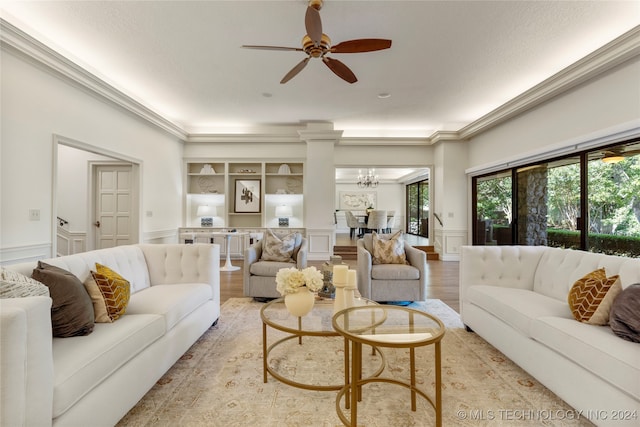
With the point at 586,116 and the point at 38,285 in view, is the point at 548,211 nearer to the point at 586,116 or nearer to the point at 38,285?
the point at 586,116

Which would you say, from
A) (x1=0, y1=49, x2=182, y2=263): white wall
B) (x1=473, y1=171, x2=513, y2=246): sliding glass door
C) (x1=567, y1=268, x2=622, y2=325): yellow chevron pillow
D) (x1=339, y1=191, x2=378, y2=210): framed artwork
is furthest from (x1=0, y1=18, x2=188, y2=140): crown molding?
(x1=339, y1=191, x2=378, y2=210): framed artwork

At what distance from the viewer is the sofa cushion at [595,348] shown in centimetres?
133

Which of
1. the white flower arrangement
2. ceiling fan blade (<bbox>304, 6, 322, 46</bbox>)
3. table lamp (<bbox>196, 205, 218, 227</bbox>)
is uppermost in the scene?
ceiling fan blade (<bbox>304, 6, 322, 46</bbox>)

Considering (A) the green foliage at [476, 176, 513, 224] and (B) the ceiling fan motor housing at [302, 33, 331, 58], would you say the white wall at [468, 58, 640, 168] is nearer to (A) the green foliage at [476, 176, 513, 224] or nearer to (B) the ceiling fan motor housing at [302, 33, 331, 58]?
(A) the green foliage at [476, 176, 513, 224]

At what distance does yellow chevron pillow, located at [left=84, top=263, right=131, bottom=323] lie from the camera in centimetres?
177

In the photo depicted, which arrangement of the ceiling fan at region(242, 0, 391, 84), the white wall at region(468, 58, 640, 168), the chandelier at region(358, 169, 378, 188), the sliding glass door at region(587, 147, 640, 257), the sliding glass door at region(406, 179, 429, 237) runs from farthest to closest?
the sliding glass door at region(406, 179, 429, 237)
the chandelier at region(358, 169, 378, 188)
the sliding glass door at region(587, 147, 640, 257)
the white wall at region(468, 58, 640, 168)
the ceiling fan at region(242, 0, 391, 84)

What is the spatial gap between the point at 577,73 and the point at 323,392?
14.8 feet

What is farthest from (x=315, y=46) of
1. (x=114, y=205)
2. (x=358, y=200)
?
(x=358, y=200)

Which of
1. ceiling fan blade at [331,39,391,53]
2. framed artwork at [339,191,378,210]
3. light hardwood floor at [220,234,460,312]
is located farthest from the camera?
framed artwork at [339,191,378,210]

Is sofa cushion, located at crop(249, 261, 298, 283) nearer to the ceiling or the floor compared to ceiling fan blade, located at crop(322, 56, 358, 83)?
nearer to the floor

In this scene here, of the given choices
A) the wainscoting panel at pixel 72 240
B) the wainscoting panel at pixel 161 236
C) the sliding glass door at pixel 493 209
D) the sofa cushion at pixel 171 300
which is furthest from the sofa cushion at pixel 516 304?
the wainscoting panel at pixel 72 240

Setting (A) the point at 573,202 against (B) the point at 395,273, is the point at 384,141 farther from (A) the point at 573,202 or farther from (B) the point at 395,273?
(B) the point at 395,273

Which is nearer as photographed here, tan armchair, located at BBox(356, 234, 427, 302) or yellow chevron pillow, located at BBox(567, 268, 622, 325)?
yellow chevron pillow, located at BBox(567, 268, 622, 325)

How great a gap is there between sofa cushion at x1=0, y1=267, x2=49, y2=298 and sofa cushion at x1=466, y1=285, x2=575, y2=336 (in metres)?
2.86
